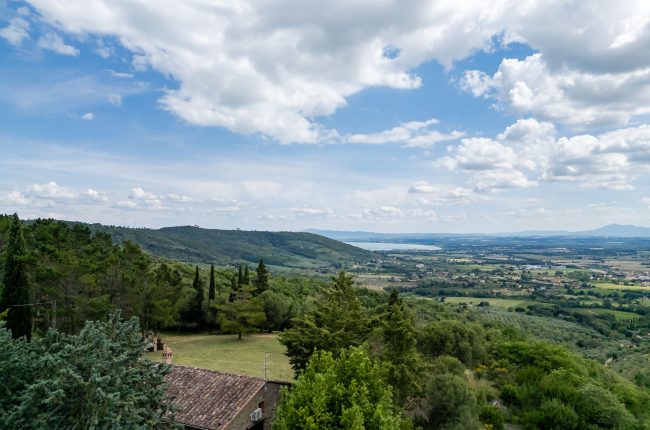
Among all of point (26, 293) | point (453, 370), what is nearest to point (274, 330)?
point (453, 370)

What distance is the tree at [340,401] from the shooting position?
13273mm

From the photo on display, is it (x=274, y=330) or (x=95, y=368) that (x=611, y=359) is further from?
(x=95, y=368)

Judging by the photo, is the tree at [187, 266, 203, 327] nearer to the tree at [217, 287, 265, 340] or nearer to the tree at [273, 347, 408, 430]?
the tree at [217, 287, 265, 340]

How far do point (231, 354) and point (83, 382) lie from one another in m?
29.7

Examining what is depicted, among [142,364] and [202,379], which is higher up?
[142,364]

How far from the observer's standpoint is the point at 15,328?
28.9 metres

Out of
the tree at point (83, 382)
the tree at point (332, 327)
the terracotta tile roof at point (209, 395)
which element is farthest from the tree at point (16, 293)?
the tree at point (332, 327)

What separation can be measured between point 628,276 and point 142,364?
203 meters

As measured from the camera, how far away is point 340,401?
14336 millimetres

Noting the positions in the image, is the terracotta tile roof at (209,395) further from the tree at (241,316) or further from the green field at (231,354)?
the tree at (241,316)

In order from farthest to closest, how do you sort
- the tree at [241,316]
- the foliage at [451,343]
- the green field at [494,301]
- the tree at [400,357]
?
the green field at [494,301], the tree at [241,316], the foliage at [451,343], the tree at [400,357]

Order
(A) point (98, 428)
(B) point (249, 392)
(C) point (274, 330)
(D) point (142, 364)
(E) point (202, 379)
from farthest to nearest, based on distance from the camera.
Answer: (C) point (274, 330) → (E) point (202, 379) → (B) point (249, 392) → (D) point (142, 364) → (A) point (98, 428)

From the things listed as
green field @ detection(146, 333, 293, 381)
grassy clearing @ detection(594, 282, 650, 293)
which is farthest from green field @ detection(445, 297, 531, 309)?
green field @ detection(146, 333, 293, 381)

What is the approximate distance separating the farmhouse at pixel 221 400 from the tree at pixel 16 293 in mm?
13036
